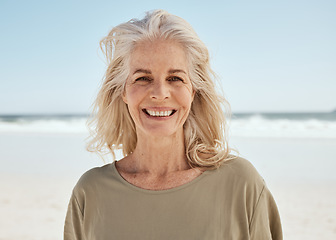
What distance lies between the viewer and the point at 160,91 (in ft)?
5.73

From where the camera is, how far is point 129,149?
230cm

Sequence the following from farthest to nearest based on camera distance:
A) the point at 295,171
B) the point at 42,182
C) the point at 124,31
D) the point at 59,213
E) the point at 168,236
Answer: the point at 295,171, the point at 42,182, the point at 59,213, the point at 124,31, the point at 168,236

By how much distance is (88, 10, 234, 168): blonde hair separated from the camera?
6.07 ft

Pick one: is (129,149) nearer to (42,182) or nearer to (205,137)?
(205,137)

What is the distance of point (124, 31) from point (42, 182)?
16.9 ft

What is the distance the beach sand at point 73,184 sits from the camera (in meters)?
4.58

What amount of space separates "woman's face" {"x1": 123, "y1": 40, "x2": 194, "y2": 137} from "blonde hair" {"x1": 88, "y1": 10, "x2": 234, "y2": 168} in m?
0.06

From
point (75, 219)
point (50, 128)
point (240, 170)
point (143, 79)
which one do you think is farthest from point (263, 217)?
point (50, 128)

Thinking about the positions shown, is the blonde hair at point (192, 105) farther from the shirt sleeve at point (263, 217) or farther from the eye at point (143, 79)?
the shirt sleeve at point (263, 217)

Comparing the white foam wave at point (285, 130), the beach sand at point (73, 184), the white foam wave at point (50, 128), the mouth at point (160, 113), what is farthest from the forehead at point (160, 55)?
the white foam wave at point (50, 128)

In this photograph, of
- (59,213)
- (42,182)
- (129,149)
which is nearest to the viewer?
(129,149)

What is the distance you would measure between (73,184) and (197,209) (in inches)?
197

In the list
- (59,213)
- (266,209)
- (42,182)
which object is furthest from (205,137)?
(42,182)

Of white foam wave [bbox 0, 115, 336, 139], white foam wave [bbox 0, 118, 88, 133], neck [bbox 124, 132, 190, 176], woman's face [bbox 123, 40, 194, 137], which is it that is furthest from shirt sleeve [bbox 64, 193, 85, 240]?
white foam wave [bbox 0, 118, 88, 133]
